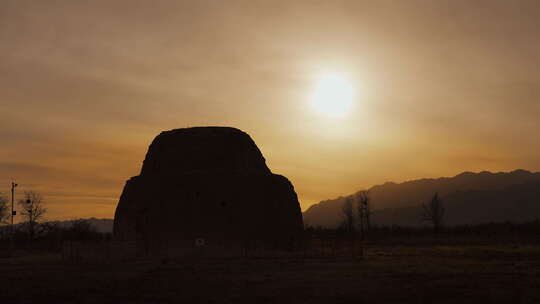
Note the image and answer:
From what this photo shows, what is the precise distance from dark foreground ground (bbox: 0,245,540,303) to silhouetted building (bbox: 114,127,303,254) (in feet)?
19.7

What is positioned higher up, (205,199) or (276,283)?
(205,199)

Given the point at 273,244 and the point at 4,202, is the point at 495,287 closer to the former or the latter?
the point at 273,244

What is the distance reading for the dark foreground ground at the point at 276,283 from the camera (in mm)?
18484

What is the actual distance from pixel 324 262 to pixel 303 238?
401 inches

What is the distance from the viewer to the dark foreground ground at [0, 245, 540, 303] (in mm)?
18484

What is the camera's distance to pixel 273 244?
3909 cm

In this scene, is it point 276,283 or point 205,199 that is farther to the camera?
point 205,199

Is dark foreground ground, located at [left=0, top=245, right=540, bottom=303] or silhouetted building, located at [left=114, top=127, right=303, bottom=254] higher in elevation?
silhouetted building, located at [left=114, top=127, right=303, bottom=254]

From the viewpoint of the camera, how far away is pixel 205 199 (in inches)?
1527

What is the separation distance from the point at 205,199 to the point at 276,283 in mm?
17225

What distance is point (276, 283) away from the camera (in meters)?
22.3

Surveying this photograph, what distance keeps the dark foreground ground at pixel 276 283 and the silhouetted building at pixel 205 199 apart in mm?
6019

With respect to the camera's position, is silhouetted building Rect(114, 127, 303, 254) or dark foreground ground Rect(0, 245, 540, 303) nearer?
dark foreground ground Rect(0, 245, 540, 303)

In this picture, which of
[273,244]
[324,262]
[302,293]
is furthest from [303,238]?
[302,293]
